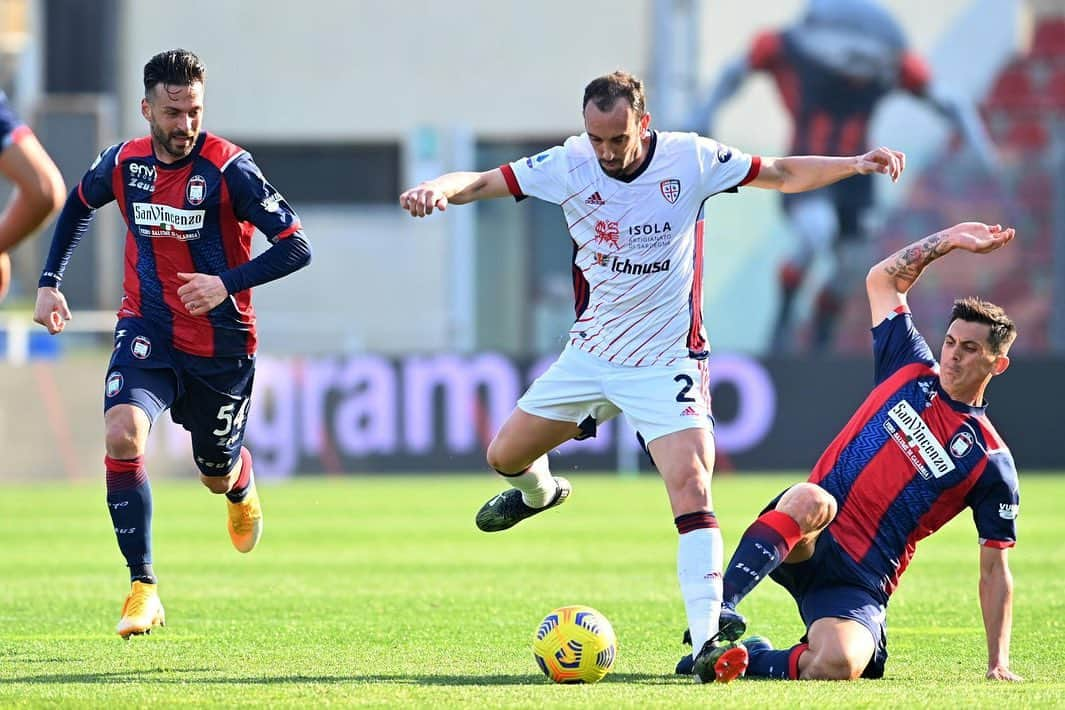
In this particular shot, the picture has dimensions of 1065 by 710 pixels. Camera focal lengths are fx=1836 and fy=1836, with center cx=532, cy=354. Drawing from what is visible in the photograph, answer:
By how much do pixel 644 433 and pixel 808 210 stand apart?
2076 cm

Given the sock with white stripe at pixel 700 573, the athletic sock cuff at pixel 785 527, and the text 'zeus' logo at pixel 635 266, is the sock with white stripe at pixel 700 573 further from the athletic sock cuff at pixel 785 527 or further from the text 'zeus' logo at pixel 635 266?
the text 'zeus' logo at pixel 635 266

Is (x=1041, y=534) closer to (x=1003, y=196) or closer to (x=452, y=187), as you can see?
(x=452, y=187)

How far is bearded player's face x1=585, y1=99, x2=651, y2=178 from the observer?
721 cm

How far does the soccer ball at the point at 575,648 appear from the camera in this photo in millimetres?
6961

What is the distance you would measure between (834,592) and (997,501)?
76 cm

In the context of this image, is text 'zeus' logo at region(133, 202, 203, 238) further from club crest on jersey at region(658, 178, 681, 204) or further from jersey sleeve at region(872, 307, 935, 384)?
jersey sleeve at region(872, 307, 935, 384)

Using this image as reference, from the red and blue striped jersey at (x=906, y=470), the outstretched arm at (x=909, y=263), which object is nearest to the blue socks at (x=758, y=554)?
the red and blue striped jersey at (x=906, y=470)

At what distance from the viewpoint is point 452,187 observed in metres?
7.57

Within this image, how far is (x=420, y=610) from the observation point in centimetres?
945

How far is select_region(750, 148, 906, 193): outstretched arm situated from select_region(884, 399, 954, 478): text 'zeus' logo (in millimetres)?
971

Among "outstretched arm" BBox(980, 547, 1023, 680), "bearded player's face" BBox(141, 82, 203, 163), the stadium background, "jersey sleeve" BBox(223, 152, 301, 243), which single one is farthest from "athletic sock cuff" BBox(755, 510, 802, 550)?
the stadium background

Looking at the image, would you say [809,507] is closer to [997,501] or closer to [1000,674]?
[997,501]

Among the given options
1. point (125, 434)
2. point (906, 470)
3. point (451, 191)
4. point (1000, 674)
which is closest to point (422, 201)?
point (451, 191)

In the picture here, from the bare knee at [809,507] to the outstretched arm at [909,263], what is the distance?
3.02ft
